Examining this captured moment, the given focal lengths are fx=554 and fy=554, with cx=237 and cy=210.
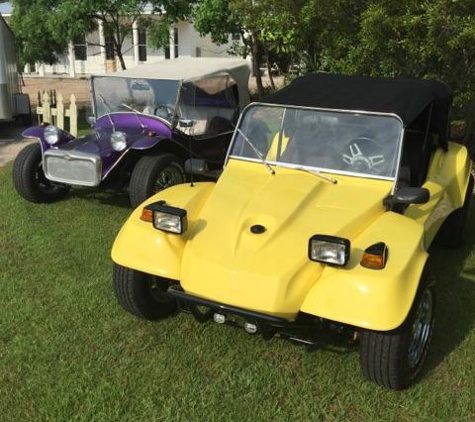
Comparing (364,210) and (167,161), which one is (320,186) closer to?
(364,210)

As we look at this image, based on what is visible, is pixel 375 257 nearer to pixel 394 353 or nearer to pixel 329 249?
pixel 329 249

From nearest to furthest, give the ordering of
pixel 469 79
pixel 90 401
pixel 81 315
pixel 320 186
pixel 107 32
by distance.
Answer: pixel 90 401 → pixel 320 186 → pixel 81 315 → pixel 469 79 → pixel 107 32

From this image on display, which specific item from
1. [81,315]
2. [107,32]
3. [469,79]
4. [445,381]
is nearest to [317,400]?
[445,381]

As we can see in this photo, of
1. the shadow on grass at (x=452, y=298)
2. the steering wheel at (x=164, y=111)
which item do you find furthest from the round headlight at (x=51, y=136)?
the shadow on grass at (x=452, y=298)

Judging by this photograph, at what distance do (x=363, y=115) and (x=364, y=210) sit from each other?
0.84m

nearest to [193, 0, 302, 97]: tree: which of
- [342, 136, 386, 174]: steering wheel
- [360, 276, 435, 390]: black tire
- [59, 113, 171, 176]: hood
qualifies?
[59, 113, 171, 176]: hood

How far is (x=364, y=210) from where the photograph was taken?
3496 mm

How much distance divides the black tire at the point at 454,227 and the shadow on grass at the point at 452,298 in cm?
9

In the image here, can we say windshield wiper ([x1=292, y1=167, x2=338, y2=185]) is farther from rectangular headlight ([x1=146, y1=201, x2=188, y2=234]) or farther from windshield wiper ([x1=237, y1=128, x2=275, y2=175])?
rectangular headlight ([x1=146, y1=201, x2=188, y2=234])

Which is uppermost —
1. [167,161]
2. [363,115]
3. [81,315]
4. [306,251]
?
[363,115]

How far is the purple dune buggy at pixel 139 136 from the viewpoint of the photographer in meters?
6.12

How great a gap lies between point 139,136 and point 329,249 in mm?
3989

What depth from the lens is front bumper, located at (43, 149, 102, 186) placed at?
19.7 ft

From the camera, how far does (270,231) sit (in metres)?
3.27
